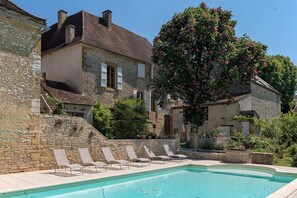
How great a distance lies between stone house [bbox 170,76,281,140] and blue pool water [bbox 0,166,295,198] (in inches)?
420

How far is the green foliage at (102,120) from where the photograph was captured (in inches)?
720

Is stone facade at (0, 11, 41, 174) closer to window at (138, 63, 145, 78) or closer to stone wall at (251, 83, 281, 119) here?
window at (138, 63, 145, 78)

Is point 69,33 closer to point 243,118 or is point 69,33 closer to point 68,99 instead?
point 68,99

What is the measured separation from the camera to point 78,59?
19906 millimetres

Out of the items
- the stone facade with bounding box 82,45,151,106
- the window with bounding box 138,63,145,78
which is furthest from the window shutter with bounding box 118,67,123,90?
the window with bounding box 138,63,145,78

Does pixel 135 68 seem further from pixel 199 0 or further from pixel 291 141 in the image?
pixel 291 141

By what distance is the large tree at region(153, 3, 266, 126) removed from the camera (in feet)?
59.2

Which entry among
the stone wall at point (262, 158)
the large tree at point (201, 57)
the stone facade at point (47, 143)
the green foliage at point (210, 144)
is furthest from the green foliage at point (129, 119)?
the stone wall at point (262, 158)

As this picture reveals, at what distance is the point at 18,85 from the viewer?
37.8 feet

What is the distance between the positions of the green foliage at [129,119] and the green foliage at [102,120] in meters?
0.39

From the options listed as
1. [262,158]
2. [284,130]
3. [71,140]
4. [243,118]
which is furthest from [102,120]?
[284,130]

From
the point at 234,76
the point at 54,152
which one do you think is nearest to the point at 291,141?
the point at 234,76

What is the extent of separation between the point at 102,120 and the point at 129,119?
1795 millimetres

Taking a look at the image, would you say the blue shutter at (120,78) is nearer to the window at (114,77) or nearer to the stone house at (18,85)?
the window at (114,77)
